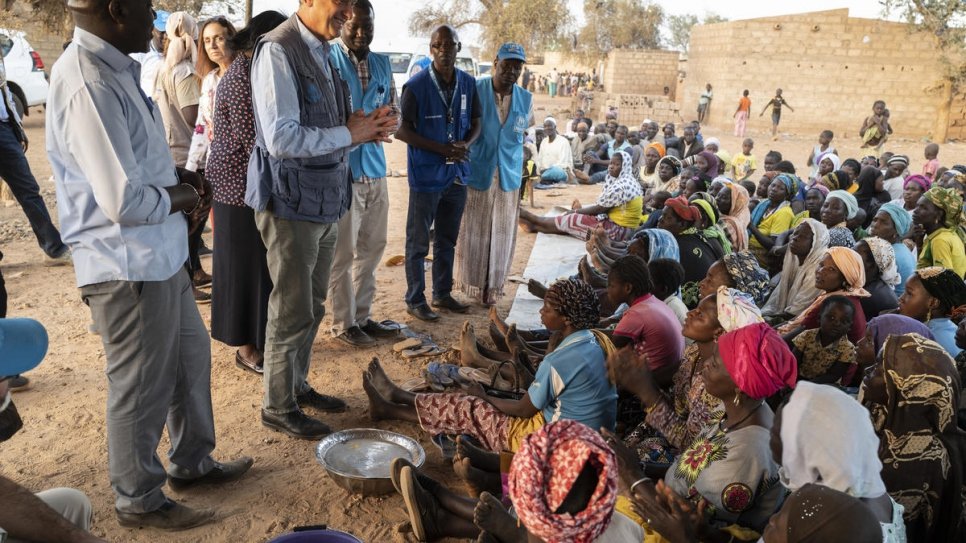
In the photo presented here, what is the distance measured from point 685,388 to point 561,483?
1.78 metres

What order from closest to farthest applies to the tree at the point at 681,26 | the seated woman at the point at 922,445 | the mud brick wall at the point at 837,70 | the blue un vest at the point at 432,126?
the seated woman at the point at 922,445 → the blue un vest at the point at 432,126 → the mud brick wall at the point at 837,70 → the tree at the point at 681,26

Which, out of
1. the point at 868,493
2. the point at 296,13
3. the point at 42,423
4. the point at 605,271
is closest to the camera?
the point at 868,493

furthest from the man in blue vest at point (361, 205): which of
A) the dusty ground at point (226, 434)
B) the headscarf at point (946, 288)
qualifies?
the headscarf at point (946, 288)

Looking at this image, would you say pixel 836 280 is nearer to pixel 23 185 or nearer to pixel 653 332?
pixel 653 332

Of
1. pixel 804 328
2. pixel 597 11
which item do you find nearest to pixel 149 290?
pixel 804 328

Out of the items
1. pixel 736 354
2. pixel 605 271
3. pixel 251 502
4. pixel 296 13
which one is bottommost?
pixel 251 502

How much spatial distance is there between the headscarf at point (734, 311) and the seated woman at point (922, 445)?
1.84 feet

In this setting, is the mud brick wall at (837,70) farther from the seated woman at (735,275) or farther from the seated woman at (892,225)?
the seated woman at (735,275)

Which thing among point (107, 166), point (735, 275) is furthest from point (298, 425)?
point (735, 275)

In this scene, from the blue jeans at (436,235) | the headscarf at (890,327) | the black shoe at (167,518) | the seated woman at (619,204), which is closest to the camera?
the black shoe at (167,518)

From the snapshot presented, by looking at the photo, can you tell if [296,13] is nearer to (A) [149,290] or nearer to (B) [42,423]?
(A) [149,290]

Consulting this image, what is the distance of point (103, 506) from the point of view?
9.52ft

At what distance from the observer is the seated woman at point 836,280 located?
4027 millimetres

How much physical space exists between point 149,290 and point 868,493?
2.35 m
